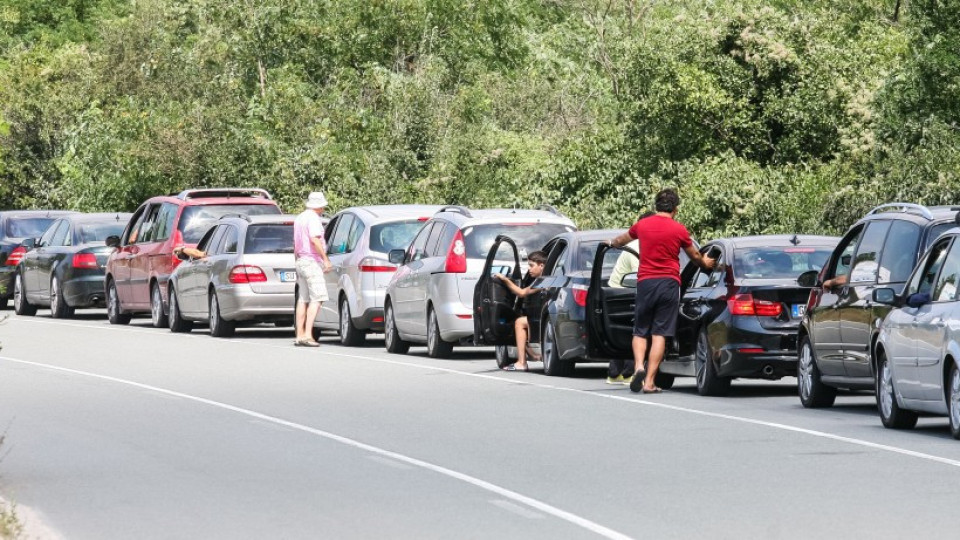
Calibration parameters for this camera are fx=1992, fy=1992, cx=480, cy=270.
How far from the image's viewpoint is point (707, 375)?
58.5 ft

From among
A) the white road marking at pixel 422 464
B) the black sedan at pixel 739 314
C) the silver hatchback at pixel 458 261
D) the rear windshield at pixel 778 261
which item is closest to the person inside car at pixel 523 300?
the silver hatchback at pixel 458 261

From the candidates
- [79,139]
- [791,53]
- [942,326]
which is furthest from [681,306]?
[79,139]

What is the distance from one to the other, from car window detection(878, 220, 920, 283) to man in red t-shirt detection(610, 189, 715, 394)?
2.43 m

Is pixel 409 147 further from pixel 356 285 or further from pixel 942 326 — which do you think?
pixel 942 326

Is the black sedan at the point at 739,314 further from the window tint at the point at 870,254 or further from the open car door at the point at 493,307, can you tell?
the open car door at the point at 493,307

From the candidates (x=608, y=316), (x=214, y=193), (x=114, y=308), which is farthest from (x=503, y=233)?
(x=114, y=308)

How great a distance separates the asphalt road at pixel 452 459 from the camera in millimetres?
9805

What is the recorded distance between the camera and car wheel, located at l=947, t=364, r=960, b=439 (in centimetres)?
1348

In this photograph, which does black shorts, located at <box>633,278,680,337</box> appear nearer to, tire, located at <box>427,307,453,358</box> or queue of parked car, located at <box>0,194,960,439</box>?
queue of parked car, located at <box>0,194,960,439</box>

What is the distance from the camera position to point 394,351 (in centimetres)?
2506

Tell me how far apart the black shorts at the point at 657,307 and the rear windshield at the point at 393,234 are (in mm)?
8027

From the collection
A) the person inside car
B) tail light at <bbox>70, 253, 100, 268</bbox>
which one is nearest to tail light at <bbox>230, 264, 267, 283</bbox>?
the person inside car

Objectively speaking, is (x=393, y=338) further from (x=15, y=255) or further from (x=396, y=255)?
(x=15, y=255)

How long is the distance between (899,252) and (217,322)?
14.6 meters
